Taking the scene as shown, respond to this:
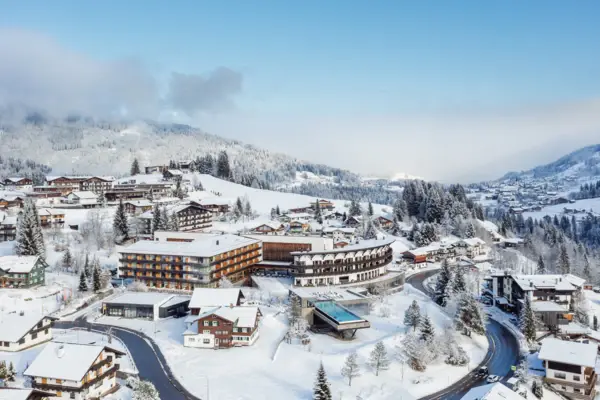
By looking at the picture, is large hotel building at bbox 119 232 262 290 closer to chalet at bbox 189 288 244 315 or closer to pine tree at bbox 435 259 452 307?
chalet at bbox 189 288 244 315

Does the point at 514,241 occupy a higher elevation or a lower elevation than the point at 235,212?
lower

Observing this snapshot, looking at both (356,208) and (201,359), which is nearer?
(201,359)

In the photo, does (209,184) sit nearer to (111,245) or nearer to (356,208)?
(356,208)

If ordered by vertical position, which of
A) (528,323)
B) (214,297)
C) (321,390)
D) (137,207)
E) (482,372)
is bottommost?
(482,372)

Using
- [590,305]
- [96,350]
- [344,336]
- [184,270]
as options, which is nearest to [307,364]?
[344,336]

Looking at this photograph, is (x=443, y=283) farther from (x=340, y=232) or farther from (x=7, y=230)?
(x=7, y=230)

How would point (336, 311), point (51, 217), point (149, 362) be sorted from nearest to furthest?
point (149, 362), point (336, 311), point (51, 217)

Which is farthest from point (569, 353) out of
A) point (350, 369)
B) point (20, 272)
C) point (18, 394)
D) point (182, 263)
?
point (20, 272)
